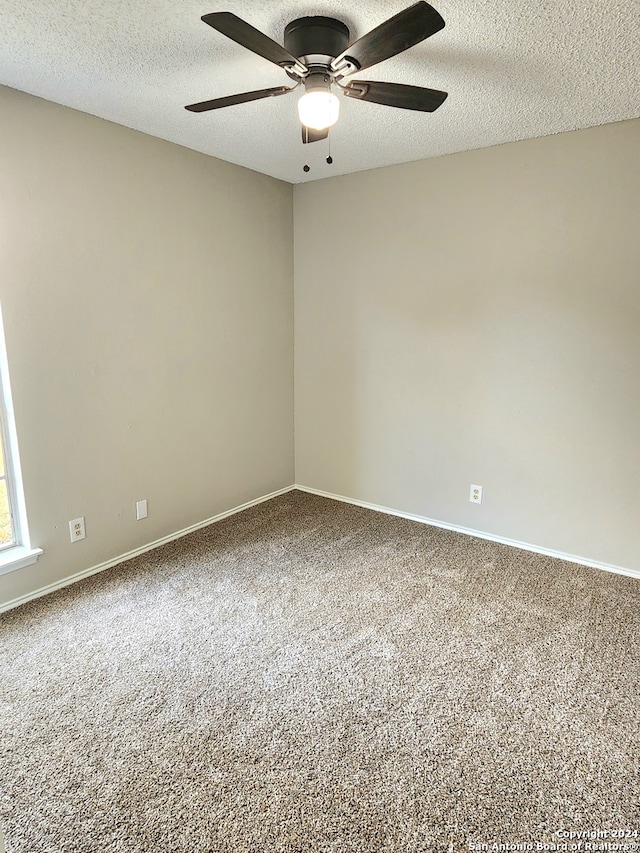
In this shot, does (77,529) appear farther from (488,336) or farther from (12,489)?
(488,336)

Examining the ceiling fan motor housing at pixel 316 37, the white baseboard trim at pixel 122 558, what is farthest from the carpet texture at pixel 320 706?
the ceiling fan motor housing at pixel 316 37

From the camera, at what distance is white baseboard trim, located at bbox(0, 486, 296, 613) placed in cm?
253

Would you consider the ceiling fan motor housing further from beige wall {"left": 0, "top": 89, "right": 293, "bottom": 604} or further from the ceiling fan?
beige wall {"left": 0, "top": 89, "right": 293, "bottom": 604}

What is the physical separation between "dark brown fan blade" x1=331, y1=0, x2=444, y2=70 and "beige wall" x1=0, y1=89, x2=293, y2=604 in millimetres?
1607

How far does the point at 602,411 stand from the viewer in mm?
2812

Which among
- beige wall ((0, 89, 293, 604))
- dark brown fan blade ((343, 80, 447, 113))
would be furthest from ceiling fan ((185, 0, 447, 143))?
beige wall ((0, 89, 293, 604))

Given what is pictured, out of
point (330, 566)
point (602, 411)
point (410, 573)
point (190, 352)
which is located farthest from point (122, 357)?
point (602, 411)

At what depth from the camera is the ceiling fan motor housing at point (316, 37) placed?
67.7 inches

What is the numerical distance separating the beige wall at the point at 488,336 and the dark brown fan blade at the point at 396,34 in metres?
1.67

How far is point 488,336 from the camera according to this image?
3.15m

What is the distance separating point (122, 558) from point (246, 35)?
2679 millimetres

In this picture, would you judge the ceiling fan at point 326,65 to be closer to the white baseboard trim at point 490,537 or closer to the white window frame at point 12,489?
the white window frame at point 12,489

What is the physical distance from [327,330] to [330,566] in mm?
1841

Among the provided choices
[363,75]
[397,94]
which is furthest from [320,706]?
[363,75]
